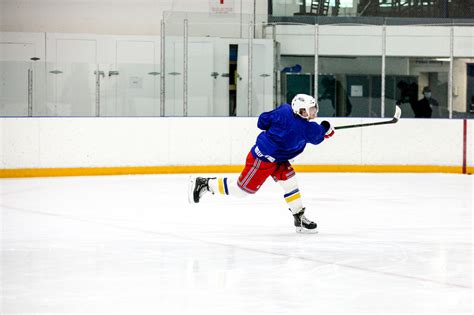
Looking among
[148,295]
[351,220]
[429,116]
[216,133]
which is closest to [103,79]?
[216,133]

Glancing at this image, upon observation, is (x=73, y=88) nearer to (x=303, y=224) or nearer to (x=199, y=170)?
(x=199, y=170)

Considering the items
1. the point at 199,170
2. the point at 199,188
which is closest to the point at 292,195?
the point at 199,188

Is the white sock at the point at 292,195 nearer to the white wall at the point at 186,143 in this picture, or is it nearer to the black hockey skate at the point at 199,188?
the black hockey skate at the point at 199,188

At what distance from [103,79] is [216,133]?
151cm

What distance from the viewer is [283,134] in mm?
5887

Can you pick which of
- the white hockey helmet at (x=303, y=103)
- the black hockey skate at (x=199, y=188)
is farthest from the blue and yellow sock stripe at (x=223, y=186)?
the white hockey helmet at (x=303, y=103)

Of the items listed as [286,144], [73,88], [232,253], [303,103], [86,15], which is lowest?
[232,253]

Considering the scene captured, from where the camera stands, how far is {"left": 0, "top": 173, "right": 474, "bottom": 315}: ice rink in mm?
3805

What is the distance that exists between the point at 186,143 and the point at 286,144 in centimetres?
517

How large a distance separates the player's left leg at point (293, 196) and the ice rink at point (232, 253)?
3.2 inches

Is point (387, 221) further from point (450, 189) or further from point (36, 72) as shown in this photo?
point (36, 72)

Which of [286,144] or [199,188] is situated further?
[199,188]

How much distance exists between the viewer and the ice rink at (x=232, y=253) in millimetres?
3805

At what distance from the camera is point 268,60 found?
11414 mm
